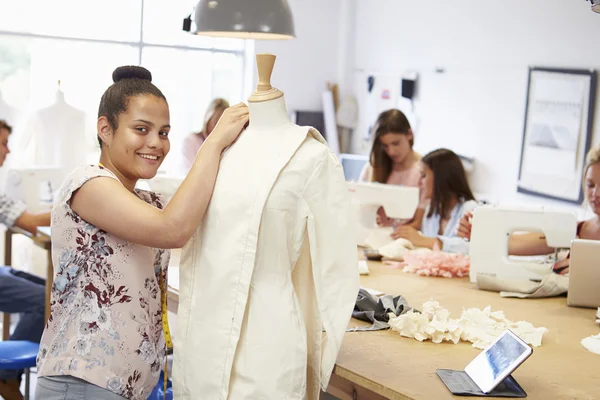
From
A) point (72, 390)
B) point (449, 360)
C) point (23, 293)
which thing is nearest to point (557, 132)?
point (23, 293)

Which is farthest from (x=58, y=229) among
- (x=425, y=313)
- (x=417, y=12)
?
(x=417, y=12)

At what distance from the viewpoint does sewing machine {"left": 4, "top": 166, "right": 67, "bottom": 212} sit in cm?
502

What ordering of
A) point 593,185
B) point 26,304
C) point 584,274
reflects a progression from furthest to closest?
point 26,304, point 593,185, point 584,274

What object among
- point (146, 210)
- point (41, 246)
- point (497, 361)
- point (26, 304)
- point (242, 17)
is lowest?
point (26, 304)

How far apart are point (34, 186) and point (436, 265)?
2.91 m

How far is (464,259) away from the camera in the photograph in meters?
3.35

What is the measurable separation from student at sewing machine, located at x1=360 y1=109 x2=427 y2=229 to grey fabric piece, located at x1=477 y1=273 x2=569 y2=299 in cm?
166

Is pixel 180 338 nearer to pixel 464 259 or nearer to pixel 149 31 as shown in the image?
pixel 464 259

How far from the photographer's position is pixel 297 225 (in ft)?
6.15

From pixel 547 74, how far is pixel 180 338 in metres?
4.25

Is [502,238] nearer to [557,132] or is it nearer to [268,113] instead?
[268,113]

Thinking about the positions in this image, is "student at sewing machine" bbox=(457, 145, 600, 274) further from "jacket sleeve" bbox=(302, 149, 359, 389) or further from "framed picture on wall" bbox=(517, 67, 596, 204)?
"framed picture on wall" bbox=(517, 67, 596, 204)

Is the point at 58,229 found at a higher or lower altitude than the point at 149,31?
lower

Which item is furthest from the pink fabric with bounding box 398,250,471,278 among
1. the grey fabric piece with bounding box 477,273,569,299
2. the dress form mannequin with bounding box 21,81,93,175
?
the dress form mannequin with bounding box 21,81,93,175
